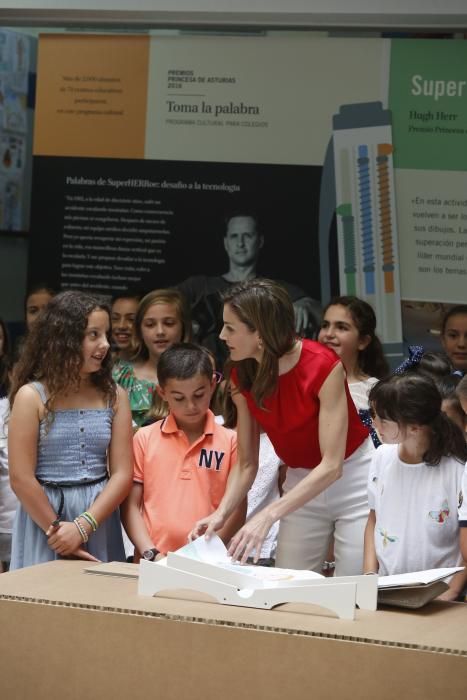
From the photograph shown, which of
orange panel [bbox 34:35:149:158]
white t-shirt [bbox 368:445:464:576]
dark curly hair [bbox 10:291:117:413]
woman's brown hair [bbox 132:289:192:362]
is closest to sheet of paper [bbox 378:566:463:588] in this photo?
white t-shirt [bbox 368:445:464:576]

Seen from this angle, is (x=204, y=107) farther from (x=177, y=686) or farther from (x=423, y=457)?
(x=177, y=686)

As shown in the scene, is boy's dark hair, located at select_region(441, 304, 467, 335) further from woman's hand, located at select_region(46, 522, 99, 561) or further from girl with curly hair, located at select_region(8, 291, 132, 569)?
woman's hand, located at select_region(46, 522, 99, 561)

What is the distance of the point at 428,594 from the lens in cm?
214

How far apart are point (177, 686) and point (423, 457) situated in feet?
3.97

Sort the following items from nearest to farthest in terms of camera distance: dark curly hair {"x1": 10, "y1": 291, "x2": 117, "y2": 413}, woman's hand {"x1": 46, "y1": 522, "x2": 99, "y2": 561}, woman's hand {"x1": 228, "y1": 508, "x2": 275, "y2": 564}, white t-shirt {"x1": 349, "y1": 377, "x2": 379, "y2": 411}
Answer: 1. woman's hand {"x1": 228, "y1": 508, "x2": 275, "y2": 564}
2. woman's hand {"x1": 46, "y1": 522, "x2": 99, "y2": 561}
3. dark curly hair {"x1": 10, "y1": 291, "x2": 117, "y2": 413}
4. white t-shirt {"x1": 349, "y1": 377, "x2": 379, "y2": 411}

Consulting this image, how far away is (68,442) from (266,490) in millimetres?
934

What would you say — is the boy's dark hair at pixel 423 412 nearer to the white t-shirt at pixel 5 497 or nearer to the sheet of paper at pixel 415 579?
the sheet of paper at pixel 415 579

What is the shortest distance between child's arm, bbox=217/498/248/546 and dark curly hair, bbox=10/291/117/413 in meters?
0.50

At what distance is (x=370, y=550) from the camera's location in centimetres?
290

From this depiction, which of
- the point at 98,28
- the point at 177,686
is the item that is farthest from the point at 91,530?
the point at 98,28

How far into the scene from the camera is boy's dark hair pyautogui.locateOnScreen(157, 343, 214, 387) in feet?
11.2

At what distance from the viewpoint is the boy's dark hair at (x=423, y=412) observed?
2.86m

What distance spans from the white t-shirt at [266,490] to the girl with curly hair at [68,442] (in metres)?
0.65

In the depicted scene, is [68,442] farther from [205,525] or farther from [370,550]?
[370,550]
